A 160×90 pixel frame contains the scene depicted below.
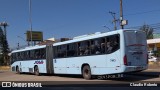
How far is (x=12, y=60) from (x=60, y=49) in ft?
42.8

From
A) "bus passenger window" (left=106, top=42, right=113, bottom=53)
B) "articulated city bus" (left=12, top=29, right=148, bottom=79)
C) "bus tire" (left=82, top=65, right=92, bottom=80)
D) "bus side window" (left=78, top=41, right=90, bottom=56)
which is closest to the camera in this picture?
"articulated city bus" (left=12, top=29, right=148, bottom=79)

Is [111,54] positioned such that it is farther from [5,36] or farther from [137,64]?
[5,36]

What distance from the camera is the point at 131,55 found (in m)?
18.2

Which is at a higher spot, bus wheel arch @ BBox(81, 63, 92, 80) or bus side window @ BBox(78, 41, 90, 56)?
bus side window @ BBox(78, 41, 90, 56)

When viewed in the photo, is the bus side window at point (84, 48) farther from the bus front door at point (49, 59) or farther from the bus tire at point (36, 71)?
the bus tire at point (36, 71)

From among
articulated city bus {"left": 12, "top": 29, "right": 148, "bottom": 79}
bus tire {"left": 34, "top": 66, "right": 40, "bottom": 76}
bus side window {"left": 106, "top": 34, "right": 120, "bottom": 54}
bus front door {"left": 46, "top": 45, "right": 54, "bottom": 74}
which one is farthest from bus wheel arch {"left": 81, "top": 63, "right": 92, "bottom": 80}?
bus tire {"left": 34, "top": 66, "right": 40, "bottom": 76}

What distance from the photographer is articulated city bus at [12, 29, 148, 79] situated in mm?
18016

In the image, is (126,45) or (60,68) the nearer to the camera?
(126,45)

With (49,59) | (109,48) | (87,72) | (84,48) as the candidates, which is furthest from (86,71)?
(49,59)

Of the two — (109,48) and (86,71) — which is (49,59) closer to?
(86,71)

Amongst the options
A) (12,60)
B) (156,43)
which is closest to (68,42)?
(12,60)

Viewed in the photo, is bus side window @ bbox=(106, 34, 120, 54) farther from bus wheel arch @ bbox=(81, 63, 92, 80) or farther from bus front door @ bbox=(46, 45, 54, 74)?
bus front door @ bbox=(46, 45, 54, 74)

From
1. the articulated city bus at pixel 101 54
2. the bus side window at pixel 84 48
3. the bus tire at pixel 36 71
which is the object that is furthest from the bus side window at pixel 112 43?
the bus tire at pixel 36 71

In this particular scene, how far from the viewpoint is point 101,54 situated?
19.3 m
